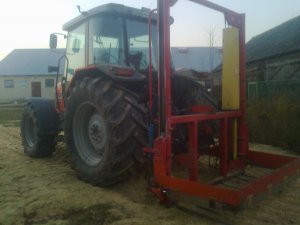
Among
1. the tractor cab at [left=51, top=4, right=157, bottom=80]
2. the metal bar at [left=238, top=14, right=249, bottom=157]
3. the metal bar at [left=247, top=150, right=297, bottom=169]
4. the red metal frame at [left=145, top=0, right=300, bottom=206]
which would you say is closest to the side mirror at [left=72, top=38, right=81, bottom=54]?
the tractor cab at [left=51, top=4, right=157, bottom=80]

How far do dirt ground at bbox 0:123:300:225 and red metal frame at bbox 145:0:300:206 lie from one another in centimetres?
31

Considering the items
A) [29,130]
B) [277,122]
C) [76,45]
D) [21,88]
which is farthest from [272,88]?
[21,88]

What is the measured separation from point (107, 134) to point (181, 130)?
0.97m

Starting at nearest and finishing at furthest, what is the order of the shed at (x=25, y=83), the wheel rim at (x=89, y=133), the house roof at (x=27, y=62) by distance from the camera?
the wheel rim at (x=89, y=133) → the shed at (x=25, y=83) → the house roof at (x=27, y=62)

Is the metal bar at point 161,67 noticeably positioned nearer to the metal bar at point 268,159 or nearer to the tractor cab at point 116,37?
the tractor cab at point 116,37

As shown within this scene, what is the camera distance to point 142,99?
15.5ft

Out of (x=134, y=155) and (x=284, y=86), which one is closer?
(x=134, y=155)

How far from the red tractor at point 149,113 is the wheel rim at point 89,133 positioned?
0.05 ft

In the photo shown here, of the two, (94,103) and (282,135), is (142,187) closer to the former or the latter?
(94,103)

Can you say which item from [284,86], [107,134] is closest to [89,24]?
[107,134]

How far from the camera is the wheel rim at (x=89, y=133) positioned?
16.8ft

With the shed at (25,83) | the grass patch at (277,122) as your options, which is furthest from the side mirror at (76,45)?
the shed at (25,83)

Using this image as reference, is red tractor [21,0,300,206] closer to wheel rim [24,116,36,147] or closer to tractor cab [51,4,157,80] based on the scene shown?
tractor cab [51,4,157,80]

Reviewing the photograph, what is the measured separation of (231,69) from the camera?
496 centimetres
